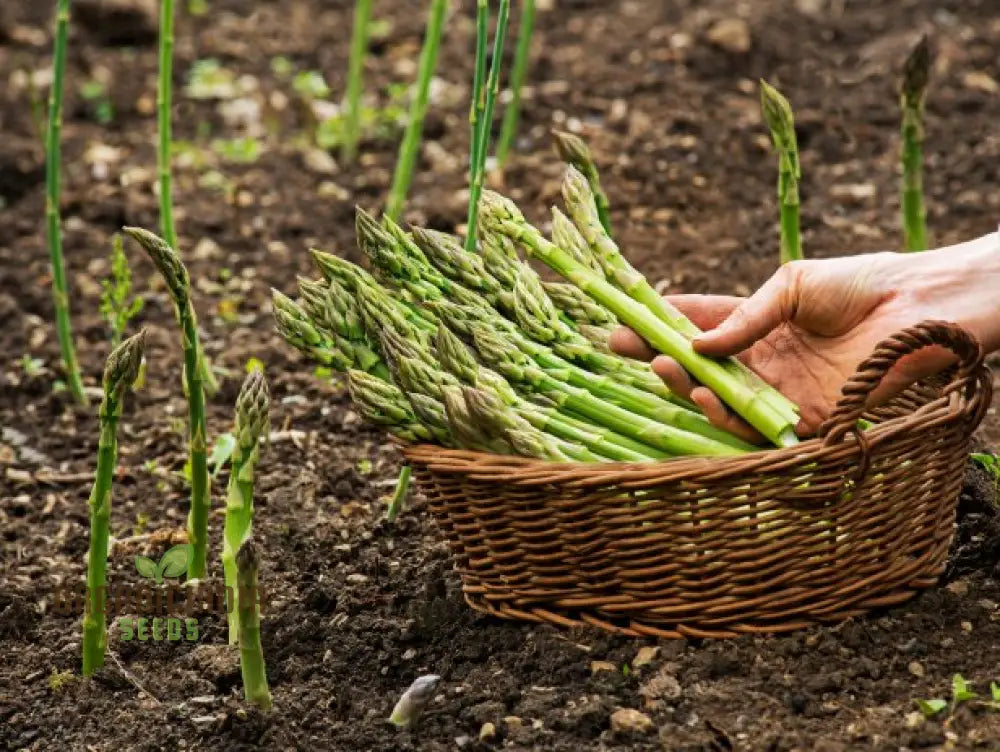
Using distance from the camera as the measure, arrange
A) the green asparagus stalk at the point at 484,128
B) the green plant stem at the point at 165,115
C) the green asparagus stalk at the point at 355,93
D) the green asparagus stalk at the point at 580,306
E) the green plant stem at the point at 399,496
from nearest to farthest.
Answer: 1. the green asparagus stalk at the point at 580,306
2. the green asparagus stalk at the point at 484,128
3. the green plant stem at the point at 399,496
4. the green plant stem at the point at 165,115
5. the green asparagus stalk at the point at 355,93

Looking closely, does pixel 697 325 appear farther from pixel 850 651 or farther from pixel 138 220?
pixel 138 220

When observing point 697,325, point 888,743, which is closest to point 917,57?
point 697,325

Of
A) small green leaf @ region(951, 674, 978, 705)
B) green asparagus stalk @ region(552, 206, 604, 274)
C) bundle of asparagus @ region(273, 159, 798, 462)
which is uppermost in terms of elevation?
green asparagus stalk @ region(552, 206, 604, 274)

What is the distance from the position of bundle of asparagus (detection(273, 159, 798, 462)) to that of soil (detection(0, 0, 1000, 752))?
0.44 m

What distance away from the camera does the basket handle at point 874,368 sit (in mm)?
2877

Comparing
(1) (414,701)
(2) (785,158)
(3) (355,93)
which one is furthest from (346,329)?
(3) (355,93)

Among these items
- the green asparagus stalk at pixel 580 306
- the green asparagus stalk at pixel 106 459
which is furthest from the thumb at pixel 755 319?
the green asparagus stalk at pixel 106 459

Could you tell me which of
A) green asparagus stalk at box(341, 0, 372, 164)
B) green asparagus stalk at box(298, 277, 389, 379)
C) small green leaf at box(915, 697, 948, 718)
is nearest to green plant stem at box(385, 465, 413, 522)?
green asparagus stalk at box(298, 277, 389, 379)

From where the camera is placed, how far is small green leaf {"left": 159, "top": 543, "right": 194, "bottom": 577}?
11.7ft

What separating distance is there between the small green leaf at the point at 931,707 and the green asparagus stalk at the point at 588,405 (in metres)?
0.63

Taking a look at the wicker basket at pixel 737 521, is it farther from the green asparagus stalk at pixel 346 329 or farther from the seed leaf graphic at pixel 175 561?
the seed leaf graphic at pixel 175 561

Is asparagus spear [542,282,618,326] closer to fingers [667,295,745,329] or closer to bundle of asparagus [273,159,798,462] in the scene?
bundle of asparagus [273,159,798,462]

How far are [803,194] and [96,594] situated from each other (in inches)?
132

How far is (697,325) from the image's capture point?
3.63 m
